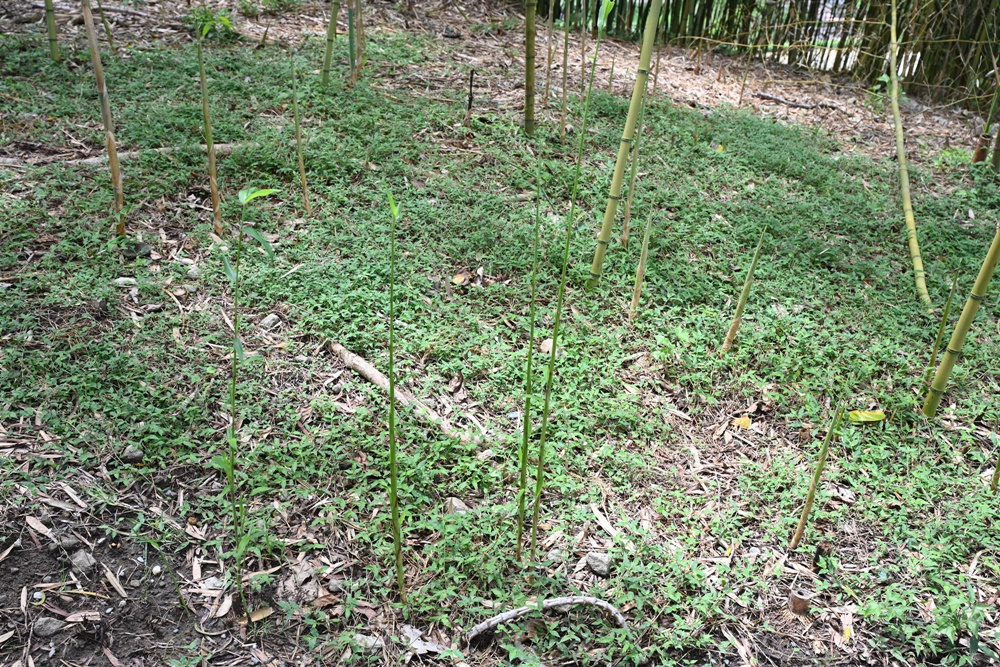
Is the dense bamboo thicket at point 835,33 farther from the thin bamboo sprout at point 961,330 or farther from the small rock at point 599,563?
the small rock at point 599,563

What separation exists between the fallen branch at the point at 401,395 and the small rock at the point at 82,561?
37.9 inches

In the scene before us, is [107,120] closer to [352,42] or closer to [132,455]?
[132,455]

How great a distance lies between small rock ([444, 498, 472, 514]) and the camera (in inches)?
81.3

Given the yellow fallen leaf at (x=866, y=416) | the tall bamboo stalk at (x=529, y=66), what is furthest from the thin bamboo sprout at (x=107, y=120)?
the yellow fallen leaf at (x=866, y=416)

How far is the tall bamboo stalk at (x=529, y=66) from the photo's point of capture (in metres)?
3.51

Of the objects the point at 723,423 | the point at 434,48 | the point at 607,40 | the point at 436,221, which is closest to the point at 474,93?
the point at 434,48

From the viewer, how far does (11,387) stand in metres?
2.18

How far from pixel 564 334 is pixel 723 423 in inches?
26.7

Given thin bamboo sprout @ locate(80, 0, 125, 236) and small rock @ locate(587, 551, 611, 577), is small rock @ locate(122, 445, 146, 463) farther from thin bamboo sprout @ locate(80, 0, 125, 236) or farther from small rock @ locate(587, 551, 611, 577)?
small rock @ locate(587, 551, 611, 577)

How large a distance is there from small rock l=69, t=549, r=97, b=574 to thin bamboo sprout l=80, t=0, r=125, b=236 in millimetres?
1453

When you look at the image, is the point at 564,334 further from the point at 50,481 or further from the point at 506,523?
the point at 50,481

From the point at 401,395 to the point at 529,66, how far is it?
82.3 inches

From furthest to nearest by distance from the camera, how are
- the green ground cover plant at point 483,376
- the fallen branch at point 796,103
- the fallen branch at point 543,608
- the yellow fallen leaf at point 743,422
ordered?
the fallen branch at point 796,103, the yellow fallen leaf at point 743,422, the green ground cover plant at point 483,376, the fallen branch at point 543,608

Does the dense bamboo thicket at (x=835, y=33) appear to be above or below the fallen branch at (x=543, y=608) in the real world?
above
